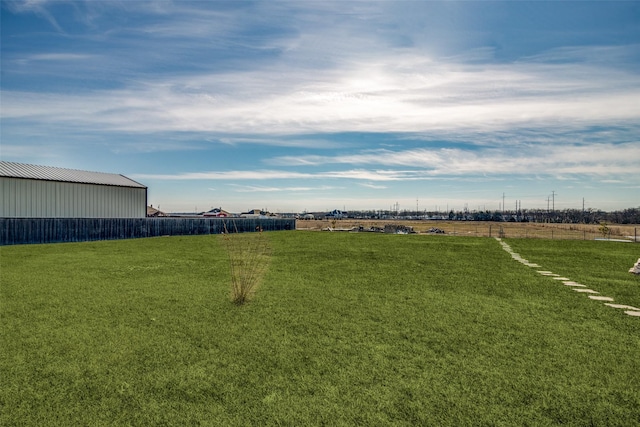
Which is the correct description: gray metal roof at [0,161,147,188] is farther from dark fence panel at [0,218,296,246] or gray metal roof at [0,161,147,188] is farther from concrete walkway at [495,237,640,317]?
concrete walkway at [495,237,640,317]

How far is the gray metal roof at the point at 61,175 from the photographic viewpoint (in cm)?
2167

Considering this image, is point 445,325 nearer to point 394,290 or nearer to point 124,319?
point 394,290

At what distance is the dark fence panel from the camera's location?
58.7 feet

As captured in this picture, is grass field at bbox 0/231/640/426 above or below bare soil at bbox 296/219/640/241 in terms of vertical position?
above

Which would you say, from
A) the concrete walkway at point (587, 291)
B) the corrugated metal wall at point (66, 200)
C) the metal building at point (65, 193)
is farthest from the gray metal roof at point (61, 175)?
the concrete walkway at point (587, 291)

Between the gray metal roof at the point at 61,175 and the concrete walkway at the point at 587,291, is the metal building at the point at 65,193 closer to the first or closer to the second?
the gray metal roof at the point at 61,175

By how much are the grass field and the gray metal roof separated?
60.5ft

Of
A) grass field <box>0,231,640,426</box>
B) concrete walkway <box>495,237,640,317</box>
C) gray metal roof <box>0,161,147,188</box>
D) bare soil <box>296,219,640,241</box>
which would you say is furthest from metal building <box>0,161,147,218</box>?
concrete walkway <box>495,237,640,317</box>

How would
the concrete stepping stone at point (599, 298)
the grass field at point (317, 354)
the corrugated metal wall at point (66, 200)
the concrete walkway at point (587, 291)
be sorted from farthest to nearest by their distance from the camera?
the corrugated metal wall at point (66, 200) → the concrete stepping stone at point (599, 298) → the concrete walkway at point (587, 291) → the grass field at point (317, 354)

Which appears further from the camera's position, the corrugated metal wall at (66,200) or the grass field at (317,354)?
the corrugated metal wall at (66,200)

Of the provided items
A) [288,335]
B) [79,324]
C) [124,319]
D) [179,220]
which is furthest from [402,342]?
[179,220]

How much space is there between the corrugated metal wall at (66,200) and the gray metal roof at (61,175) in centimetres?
28

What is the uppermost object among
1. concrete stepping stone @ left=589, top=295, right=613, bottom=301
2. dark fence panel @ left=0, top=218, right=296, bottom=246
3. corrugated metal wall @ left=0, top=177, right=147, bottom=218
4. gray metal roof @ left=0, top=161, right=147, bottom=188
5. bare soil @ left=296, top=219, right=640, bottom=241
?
gray metal roof @ left=0, top=161, right=147, bottom=188

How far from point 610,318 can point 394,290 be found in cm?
314
